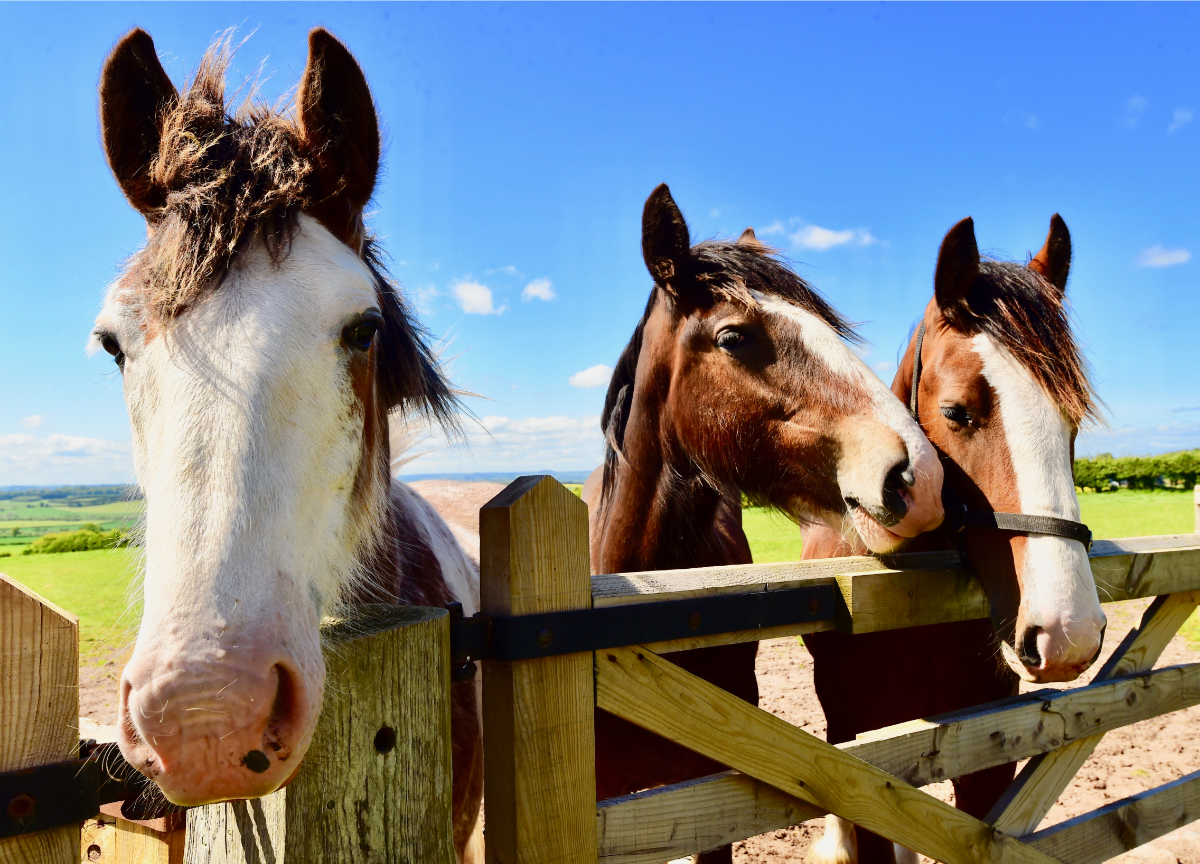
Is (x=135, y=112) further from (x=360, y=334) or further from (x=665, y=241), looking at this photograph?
(x=665, y=241)

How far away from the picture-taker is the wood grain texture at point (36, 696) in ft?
3.00

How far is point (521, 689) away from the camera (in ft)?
4.12

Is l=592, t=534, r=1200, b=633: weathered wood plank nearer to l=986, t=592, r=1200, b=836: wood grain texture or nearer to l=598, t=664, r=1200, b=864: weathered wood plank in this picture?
l=986, t=592, r=1200, b=836: wood grain texture

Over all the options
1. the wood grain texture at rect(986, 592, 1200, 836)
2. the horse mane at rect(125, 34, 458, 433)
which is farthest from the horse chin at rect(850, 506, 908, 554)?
the horse mane at rect(125, 34, 458, 433)

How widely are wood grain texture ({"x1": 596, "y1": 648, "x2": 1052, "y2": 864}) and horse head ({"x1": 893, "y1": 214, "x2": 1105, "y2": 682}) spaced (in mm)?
541

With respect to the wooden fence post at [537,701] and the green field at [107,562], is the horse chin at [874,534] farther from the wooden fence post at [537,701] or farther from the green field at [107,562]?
the green field at [107,562]

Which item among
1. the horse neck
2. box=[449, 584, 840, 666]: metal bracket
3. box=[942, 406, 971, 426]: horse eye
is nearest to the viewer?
box=[449, 584, 840, 666]: metal bracket

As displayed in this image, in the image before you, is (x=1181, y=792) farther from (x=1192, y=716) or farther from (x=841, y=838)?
(x=1192, y=716)

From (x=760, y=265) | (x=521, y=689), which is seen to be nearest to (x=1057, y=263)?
(x=760, y=265)

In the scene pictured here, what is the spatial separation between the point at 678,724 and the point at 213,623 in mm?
966

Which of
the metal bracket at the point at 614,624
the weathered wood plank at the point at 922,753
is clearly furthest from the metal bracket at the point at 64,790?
the weathered wood plank at the point at 922,753

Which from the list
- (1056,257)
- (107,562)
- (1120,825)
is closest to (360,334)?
(1056,257)

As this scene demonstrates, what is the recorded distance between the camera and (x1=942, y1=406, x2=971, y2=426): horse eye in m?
2.36

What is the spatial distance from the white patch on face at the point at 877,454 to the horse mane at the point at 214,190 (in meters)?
1.51
